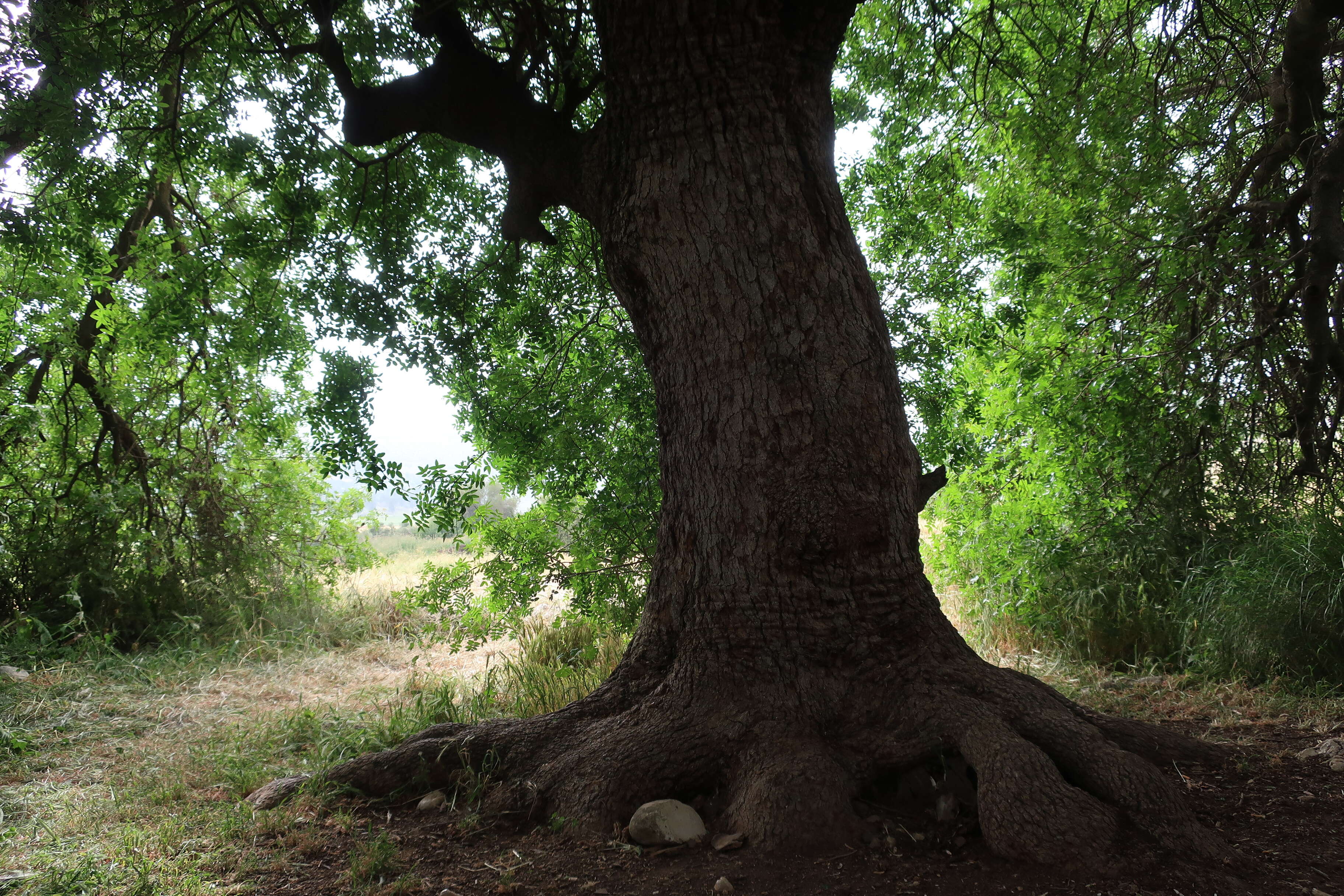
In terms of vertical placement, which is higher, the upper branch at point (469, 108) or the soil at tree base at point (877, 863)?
the upper branch at point (469, 108)

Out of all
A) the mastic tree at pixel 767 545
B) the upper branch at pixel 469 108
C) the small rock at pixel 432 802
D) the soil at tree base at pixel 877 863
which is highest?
the upper branch at pixel 469 108

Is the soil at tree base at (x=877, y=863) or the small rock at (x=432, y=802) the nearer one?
the soil at tree base at (x=877, y=863)

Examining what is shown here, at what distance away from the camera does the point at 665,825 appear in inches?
102

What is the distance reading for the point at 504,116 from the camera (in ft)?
11.6

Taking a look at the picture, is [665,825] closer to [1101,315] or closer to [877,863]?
[877,863]

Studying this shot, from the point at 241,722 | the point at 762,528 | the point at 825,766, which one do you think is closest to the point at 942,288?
the point at 762,528

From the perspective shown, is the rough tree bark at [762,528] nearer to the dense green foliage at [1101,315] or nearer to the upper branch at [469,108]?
the upper branch at [469,108]

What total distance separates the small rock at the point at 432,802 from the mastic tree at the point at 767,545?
72mm

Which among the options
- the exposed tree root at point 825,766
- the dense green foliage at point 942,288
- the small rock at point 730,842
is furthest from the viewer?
the dense green foliage at point 942,288

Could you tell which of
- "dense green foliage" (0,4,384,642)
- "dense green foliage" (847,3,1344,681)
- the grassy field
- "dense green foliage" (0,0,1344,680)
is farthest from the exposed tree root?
"dense green foliage" (0,4,384,642)

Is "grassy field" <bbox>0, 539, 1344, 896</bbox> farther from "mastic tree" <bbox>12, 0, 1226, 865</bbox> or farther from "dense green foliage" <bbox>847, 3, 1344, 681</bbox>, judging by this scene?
"dense green foliage" <bbox>847, 3, 1344, 681</bbox>

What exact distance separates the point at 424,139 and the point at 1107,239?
4.02 meters

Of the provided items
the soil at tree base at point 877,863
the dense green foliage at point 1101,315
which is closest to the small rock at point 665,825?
the soil at tree base at point 877,863

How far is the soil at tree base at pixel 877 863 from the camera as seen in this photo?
2.21m
